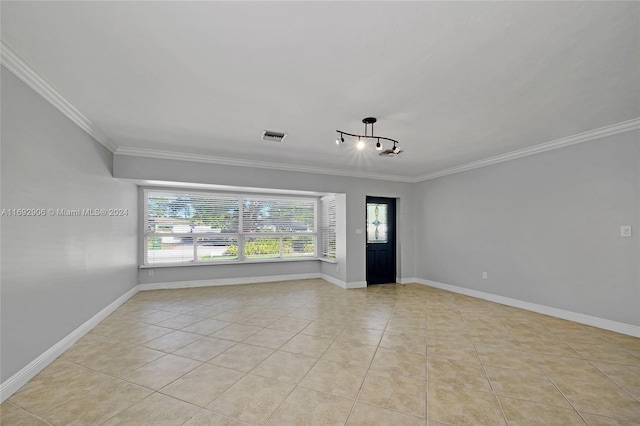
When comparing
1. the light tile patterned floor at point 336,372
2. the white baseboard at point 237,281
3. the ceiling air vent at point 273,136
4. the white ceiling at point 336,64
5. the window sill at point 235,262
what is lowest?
the light tile patterned floor at point 336,372

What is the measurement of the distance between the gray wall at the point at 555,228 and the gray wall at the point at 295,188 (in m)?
1.01

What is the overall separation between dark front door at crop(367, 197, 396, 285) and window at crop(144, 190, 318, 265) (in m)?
1.46

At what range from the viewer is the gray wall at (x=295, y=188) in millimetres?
4523

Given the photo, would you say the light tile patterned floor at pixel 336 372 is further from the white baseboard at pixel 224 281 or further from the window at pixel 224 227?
the window at pixel 224 227

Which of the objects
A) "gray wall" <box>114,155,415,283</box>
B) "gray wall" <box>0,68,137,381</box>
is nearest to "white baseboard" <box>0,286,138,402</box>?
"gray wall" <box>0,68,137,381</box>

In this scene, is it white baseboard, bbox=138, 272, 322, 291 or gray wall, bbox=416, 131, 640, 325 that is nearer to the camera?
gray wall, bbox=416, 131, 640, 325

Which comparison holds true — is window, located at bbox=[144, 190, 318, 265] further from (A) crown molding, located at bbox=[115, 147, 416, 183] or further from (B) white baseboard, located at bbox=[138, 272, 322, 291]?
(A) crown molding, located at bbox=[115, 147, 416, 183]

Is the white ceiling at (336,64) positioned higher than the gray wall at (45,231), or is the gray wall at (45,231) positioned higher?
the white ceiling at (336,64)

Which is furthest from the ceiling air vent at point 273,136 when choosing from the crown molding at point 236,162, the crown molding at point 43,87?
the crown molding at point 43,87

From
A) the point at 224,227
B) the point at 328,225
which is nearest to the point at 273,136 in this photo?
the point at 224,227

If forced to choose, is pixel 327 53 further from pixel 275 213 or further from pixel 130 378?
pixel 275 213

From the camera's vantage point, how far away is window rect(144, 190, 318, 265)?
18.6 feet

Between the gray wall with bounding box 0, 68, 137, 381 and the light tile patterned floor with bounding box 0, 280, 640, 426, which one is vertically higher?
the gray wall with bounding box 0, 68, 137, 381

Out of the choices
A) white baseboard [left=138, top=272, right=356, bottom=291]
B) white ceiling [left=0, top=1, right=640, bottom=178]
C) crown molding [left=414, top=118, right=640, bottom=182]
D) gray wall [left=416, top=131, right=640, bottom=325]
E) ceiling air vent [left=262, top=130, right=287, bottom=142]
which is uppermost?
white ceiling [left=0, top=1, right=640, bottom=178]
